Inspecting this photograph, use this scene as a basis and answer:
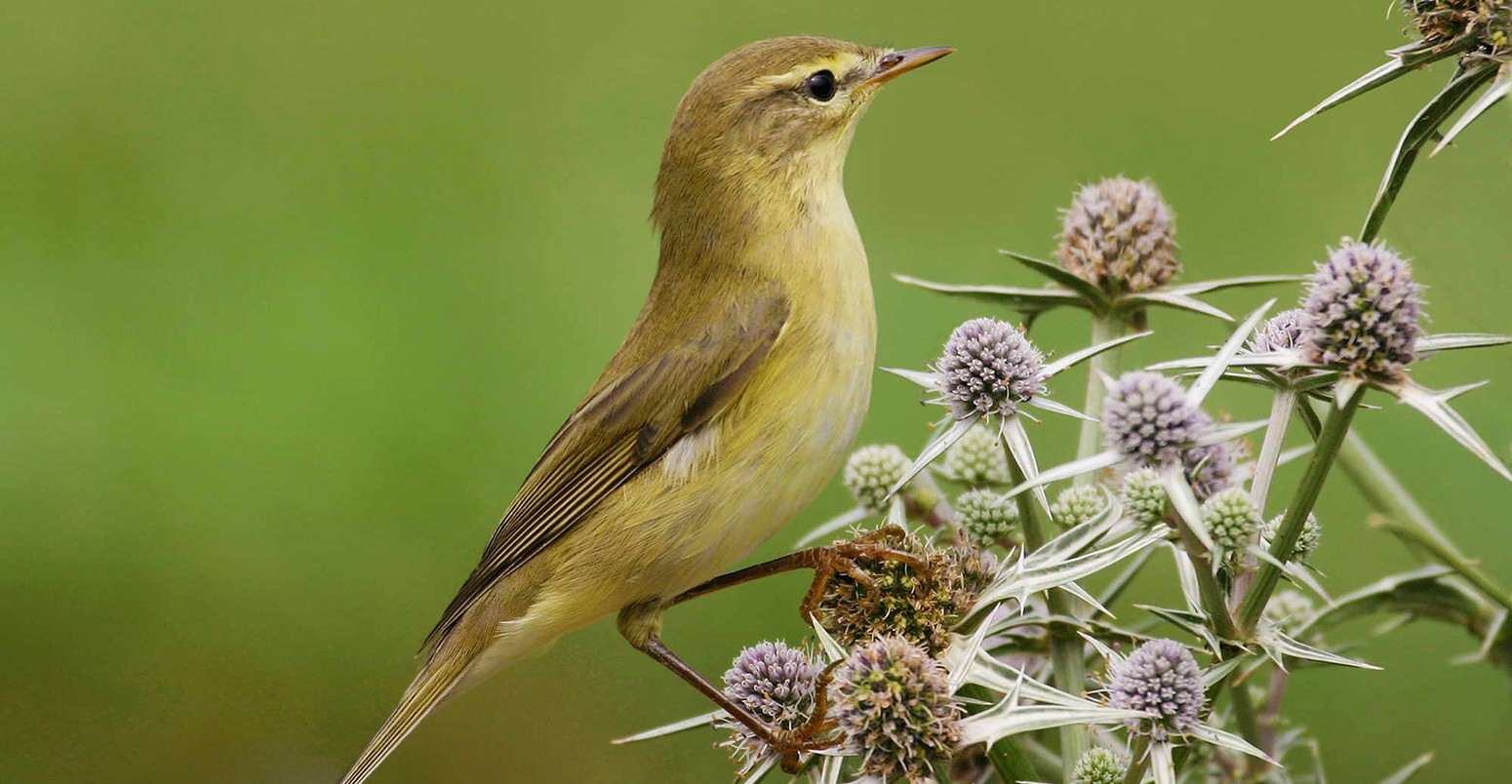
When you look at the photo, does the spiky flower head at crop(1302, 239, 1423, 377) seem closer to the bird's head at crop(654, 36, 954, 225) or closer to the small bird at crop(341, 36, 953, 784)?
the small bird at crop(341, 36, 953, 784)

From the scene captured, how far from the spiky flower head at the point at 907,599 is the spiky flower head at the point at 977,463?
9.2 inches

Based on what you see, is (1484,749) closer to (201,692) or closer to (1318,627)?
(1318,627)

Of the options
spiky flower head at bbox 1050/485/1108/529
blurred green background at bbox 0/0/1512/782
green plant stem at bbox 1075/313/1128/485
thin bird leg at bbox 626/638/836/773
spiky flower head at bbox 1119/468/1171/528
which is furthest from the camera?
blurred green background at bbox 0/0/1512/782

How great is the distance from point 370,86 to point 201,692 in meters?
3.51

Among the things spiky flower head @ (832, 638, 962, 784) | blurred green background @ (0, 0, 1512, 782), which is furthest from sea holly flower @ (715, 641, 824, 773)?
blurred green background @ (0, 0, 1512, 782)

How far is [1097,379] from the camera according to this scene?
2.21 metres

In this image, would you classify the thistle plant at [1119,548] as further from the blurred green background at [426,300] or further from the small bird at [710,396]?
the blurred green background at [426,300]

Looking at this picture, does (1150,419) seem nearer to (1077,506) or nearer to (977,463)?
(1077,506)

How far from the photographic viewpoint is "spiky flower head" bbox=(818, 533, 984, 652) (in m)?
1.92

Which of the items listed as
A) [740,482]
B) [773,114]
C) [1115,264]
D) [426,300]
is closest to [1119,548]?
[1115,264]

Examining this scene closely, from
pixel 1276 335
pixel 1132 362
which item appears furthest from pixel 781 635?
pixel 1276 335

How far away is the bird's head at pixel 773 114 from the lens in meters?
3.10

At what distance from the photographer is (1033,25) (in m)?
6.89

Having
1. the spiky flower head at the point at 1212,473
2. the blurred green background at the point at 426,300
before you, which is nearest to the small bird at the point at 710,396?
the spiky flower head at the point at 1212,473
